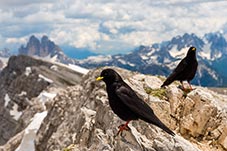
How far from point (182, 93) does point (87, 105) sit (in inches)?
537

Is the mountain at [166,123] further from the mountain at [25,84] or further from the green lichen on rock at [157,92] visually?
the mountain at [25,84]

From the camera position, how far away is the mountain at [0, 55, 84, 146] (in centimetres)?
13275

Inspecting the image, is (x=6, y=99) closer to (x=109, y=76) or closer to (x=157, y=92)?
(x=157, y=92)

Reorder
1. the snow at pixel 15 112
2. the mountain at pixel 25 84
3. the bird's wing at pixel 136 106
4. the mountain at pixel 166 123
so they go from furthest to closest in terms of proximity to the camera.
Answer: the snow at pixel 15 112
the mountain at pixel 25 84
the mountain at pixel 166 123
the bird's wing at pixel 136 106

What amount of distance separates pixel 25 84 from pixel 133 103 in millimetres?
134080

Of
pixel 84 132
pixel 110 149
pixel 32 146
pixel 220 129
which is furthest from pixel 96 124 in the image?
pixel 32 146

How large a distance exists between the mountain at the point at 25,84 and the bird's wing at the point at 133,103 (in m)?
106

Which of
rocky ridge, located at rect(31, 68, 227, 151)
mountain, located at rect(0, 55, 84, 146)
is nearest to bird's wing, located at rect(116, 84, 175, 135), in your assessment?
rocky ridge, located at rect(31, 68, 227, 151)

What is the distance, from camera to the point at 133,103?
15445 mm

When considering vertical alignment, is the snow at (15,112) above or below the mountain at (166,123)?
below

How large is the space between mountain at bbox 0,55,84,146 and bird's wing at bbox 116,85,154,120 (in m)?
106

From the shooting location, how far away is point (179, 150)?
15.8 meters

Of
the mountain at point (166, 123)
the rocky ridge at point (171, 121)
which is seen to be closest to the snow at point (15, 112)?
the mountain at point (166, 123)

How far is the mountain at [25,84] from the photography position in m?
133
